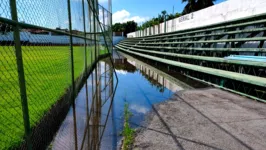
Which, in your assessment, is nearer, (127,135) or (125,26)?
(127,135)

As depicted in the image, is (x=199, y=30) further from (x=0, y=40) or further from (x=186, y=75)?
(x=0, y=40)

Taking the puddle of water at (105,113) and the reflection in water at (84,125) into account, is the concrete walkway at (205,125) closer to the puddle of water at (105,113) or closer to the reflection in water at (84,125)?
the puddle of water at (105,113)

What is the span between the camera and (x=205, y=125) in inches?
146

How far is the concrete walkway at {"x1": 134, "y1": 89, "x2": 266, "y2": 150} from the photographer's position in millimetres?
3068

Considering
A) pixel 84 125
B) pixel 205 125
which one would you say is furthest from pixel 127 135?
pixel 205 125

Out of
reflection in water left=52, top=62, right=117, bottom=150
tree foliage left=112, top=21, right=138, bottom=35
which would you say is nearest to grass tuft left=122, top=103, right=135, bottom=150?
reflection in water left=52, top=62, right=117, bottom=150

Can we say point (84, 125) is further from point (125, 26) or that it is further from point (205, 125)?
point (125, 26)

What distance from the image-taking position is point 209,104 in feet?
16.1

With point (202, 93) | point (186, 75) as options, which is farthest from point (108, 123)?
point (186, 75)

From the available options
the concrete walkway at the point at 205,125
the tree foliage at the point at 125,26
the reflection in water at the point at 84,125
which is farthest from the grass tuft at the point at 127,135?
the tree foliage at the point at 125,26

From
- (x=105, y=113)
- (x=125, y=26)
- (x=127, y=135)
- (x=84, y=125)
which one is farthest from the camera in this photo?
(x=125, y=26)

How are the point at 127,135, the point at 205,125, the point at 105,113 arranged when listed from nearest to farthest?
the point at 127,135, the point at 205,125, the point at 105,113

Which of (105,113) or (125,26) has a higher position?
(125,26)

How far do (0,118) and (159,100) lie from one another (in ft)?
10.9
